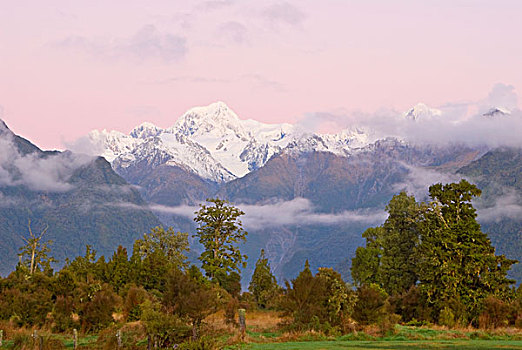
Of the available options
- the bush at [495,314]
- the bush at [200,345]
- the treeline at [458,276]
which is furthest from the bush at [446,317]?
the bush at [200,345]

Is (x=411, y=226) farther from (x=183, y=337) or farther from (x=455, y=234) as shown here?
(x=183, y=337)

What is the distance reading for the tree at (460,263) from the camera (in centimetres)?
4750

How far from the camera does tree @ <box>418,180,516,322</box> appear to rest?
4750cm

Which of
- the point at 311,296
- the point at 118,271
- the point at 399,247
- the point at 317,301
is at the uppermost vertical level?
the point at 399,247

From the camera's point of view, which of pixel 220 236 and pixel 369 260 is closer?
pixel 220 236

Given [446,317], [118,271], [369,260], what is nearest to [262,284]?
[369,260]

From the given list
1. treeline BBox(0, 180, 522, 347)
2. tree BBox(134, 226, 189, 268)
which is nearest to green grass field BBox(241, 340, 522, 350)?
treeline BBox(0, 180, 522, 347)

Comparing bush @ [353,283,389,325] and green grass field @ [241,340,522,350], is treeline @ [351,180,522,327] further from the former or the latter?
green grass field @ [241,340,522,350]

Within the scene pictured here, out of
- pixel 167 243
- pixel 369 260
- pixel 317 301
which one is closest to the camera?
pixel 317 301

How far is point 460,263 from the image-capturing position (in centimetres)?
4878

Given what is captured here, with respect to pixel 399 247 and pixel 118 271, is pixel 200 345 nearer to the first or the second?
pixel 118 271

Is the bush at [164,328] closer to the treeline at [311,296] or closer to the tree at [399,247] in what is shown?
the treeline at [311,296]

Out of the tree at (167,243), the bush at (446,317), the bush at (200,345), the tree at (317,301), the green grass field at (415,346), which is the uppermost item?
the tree at (167,243)

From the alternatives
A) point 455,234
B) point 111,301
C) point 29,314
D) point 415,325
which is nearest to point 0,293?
point 29,314
